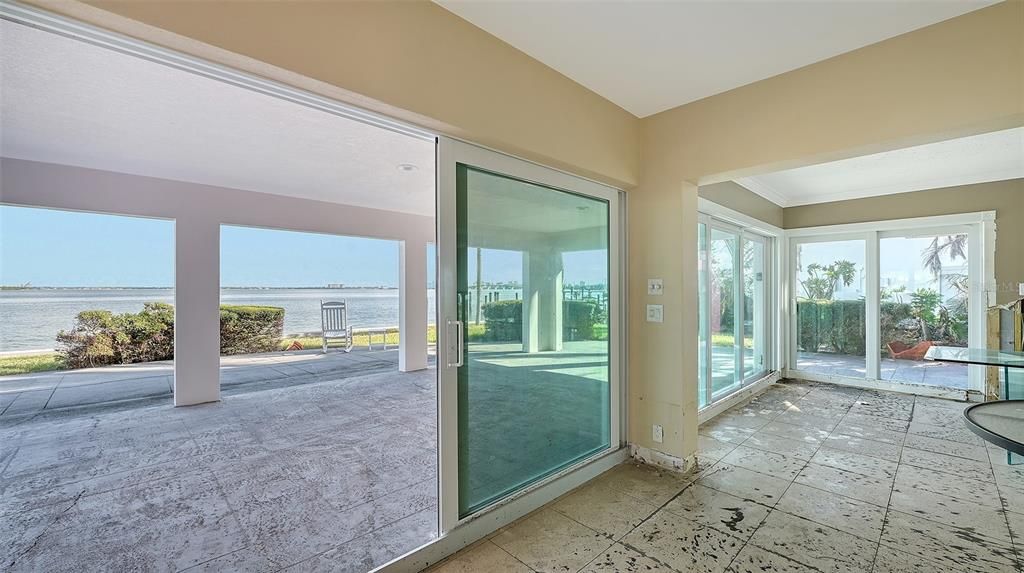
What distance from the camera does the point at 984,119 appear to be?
5.94ft

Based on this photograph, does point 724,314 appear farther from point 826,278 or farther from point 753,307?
point 826,278

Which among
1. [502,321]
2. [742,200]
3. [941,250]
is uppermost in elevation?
[742,200]

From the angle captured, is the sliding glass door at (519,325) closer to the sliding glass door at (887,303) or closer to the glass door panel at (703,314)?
the glass door panel at (703,314)

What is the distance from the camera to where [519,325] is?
7.94 feet

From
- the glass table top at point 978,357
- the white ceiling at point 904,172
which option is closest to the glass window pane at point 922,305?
the white ceiling at point 904,172

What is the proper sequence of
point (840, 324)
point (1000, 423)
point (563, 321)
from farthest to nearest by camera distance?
1. point (840, 324)
2. point (563, 321)
3. point (1000, 423)

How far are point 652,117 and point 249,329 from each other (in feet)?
32.7

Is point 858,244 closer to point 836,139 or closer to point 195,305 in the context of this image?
point 836,139

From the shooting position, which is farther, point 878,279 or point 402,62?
point 878,279

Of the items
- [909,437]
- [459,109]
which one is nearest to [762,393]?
[909,437]

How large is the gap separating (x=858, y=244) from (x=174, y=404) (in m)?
9.00

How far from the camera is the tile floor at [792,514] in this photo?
1.92m

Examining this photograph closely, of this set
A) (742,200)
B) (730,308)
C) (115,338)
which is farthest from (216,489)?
(115,338)

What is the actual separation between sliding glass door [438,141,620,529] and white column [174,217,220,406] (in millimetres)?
4201
